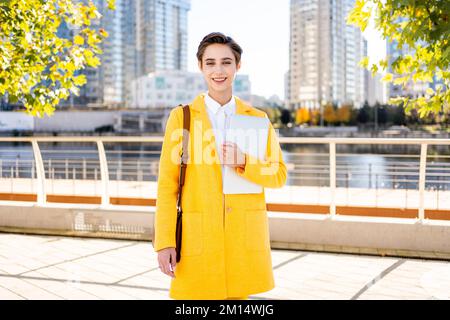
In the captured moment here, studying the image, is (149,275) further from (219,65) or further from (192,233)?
(219,65)

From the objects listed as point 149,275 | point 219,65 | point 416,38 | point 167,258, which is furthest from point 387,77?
point 167,258

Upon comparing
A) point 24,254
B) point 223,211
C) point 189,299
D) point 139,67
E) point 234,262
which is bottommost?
point 24,254

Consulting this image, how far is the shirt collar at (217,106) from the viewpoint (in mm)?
2240

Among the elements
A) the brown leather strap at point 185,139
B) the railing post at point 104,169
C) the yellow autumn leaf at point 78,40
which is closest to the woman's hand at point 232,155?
the brown leather strap at point 185,139

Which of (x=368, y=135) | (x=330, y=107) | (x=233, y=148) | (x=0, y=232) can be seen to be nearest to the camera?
(x=233, y=148)

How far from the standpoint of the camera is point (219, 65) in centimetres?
218

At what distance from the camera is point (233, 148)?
6.97 feet

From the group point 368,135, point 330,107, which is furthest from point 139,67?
point 368,135

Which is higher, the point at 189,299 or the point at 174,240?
the point at 174,240

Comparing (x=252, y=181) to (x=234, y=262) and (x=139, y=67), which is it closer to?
(x=234, y=262)

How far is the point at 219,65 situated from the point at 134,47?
148 meters

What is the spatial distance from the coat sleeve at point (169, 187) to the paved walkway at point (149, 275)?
2.09 metres

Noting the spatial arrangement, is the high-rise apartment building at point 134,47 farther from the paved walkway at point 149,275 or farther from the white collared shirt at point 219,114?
the white collared shirt at point 219,114

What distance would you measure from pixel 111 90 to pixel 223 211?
132701 mm
